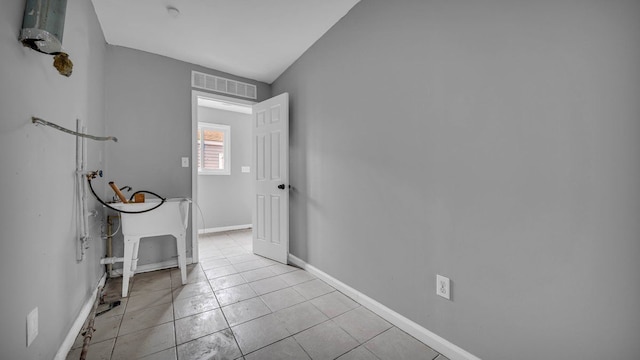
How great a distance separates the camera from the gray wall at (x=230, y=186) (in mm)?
4723

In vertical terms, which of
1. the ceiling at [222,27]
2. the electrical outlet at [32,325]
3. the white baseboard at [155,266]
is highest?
the ceiling at [222,27]

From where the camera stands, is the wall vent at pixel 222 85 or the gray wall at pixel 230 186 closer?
the wall vent at pixel 222 85

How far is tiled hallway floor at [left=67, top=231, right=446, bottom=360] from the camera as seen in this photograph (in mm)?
1508

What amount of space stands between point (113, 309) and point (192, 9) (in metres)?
2.59

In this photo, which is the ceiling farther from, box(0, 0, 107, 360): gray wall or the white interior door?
the white interior door

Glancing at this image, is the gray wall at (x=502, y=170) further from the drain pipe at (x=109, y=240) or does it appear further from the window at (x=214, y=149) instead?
the window at (x=214, y=149)

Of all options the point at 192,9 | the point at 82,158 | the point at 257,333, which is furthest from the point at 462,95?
the point at 82,158

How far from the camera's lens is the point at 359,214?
2.12 m

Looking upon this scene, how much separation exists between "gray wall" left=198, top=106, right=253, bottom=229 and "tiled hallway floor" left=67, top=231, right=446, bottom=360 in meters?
2.16

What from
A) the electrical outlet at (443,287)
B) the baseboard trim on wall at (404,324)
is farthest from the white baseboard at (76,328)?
the electrical outlet at (443,287)

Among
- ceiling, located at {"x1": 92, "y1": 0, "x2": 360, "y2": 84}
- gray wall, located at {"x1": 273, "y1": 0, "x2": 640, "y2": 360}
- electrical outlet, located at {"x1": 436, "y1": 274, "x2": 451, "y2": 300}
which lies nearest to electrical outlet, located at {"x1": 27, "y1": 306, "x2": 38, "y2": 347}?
gray wall, located at {"x1": 273, "y1": 0, "x2": 640, "y2": 360}

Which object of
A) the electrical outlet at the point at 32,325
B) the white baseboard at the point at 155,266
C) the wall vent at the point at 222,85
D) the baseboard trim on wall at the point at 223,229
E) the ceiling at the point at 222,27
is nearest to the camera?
the electrical outlet at the point at 32,325

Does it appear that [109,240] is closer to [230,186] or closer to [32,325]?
[32,325]

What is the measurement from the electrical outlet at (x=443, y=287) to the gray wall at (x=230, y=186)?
14.0ft
